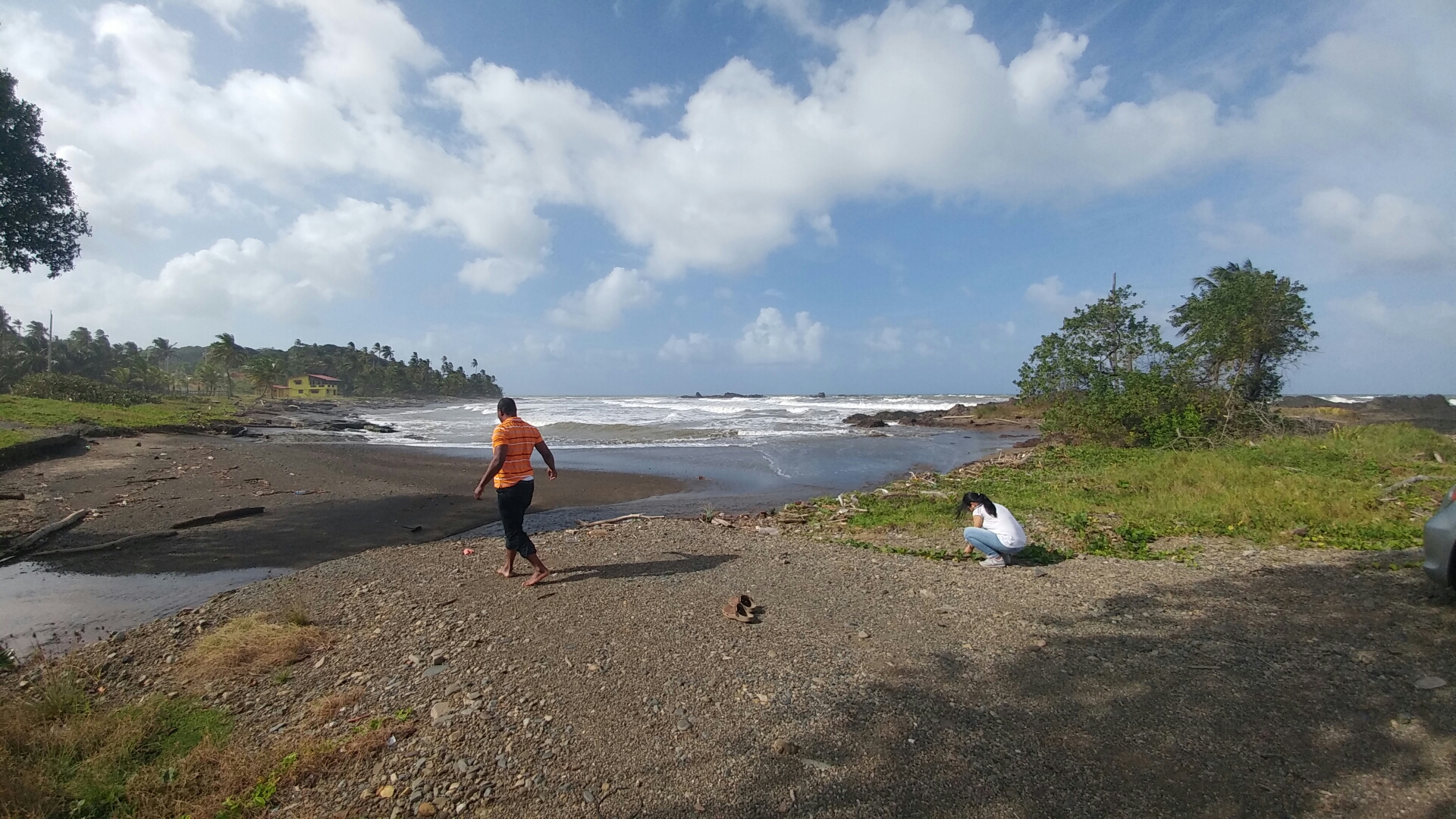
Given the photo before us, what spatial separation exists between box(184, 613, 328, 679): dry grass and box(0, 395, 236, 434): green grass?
15.3 meters

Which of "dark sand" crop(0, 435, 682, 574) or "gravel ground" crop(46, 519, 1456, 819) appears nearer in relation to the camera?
"gravel ground" crop(46, 519, 1456, 819)

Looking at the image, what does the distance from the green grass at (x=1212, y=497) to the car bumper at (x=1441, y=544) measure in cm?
238

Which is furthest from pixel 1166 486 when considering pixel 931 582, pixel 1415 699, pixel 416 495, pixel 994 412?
pixel 994 412

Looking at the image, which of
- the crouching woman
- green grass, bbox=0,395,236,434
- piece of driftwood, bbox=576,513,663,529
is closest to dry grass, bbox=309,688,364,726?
piece of driftwood, bbox=576,513,663,529

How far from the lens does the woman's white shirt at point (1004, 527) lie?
6.77 m

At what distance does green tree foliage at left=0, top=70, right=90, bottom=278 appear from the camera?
11086 millimetres

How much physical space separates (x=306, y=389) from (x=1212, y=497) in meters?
92.6

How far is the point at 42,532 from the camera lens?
27.2 ft

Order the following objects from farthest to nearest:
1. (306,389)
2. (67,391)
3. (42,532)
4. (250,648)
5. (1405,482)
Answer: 1. (306,389)
2. (67,391)
3. (1405,482)
4. (42,532)
5. (250,648)

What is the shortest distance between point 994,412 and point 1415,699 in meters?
43.8

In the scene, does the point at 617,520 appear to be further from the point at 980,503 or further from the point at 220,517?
the point at 220,517

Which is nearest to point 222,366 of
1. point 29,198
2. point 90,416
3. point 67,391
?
point 67,391

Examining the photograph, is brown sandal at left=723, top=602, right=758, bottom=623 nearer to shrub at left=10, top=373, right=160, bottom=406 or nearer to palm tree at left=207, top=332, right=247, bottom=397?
shrub at left=10, top=373, right=160, bottom=406

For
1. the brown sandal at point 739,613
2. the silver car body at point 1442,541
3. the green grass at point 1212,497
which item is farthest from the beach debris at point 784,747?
the green grass at point 1212,497
